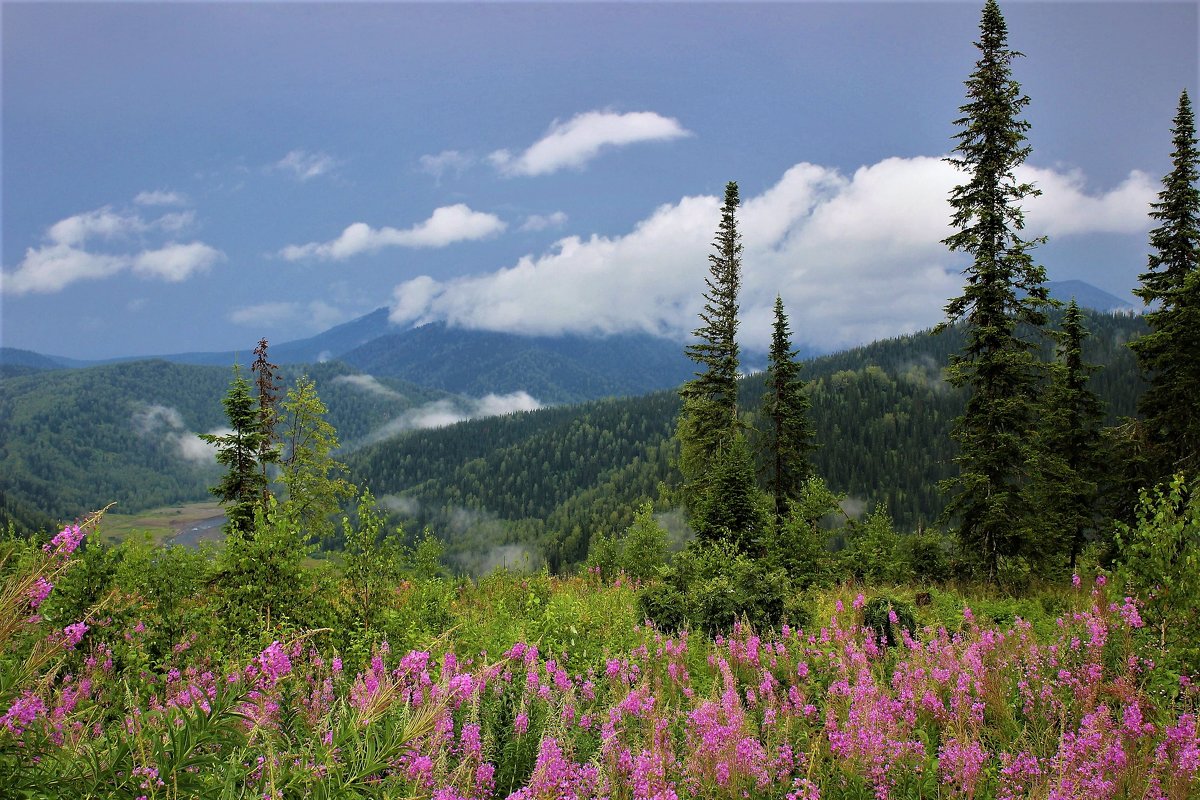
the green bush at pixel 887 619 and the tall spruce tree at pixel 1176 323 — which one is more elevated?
the tall spruce tree at pixel 1176 323

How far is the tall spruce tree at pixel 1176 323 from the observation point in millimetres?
20688

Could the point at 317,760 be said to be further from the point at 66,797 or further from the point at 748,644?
the point at 748,644

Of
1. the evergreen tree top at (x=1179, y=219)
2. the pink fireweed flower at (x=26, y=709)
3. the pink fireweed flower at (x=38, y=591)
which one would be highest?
the evergreen tree top at (x=1179, y=219)

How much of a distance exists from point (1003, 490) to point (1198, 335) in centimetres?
1013

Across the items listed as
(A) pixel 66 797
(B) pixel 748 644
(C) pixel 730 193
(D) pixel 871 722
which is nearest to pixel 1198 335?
(C) pixel 730 193

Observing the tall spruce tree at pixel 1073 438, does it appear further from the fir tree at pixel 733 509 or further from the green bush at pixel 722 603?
the green bush at pixel 722 603

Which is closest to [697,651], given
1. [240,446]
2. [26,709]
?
[26,709]

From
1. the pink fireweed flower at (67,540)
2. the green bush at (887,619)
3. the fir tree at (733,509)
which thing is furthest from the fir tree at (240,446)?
the pink fireweed flower at (67,540)

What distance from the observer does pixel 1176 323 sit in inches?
821

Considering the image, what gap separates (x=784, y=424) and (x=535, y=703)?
2375cm

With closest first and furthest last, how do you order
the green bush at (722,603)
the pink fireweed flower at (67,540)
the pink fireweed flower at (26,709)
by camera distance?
the pink fireweed flower at (26,709) → the pink fireweed flower at (67,540) → the green bush at (722,603)

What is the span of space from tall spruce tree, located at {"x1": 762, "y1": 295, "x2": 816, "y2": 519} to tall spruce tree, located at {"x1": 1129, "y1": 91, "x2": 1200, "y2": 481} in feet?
37.1

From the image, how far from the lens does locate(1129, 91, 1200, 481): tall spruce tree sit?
20688 millimetres

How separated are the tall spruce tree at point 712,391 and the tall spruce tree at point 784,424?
2.10 metres
